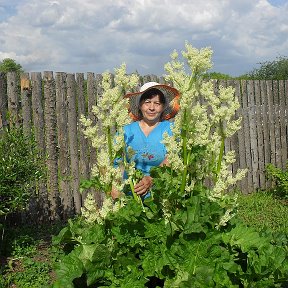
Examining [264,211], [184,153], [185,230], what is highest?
[184,153]

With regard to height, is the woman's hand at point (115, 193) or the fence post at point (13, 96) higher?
the fence post at point (13, 96)

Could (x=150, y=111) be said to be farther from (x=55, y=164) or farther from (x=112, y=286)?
(x=55, y=164)

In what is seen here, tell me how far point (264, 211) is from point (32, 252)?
3.72 m

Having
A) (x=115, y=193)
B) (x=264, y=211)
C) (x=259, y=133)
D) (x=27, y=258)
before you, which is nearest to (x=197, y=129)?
(x=115, y=193)

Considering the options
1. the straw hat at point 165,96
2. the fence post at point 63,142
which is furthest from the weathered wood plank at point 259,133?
the straw hat at point 165,96

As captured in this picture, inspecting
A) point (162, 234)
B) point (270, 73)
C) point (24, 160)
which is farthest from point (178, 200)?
point (270, 73)

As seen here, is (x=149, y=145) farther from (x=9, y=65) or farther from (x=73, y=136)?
(x=9, y=65)

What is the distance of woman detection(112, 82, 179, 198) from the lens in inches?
155

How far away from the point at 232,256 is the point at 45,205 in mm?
4106

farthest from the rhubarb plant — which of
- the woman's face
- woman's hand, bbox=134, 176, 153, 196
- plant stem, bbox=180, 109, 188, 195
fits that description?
the woman's face

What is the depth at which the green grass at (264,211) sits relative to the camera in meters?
6.79

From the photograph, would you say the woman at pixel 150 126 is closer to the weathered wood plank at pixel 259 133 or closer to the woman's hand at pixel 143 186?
the woman's hand at pixel 143 186

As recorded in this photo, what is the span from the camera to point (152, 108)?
159 inches

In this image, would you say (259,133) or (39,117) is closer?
(39,117)
